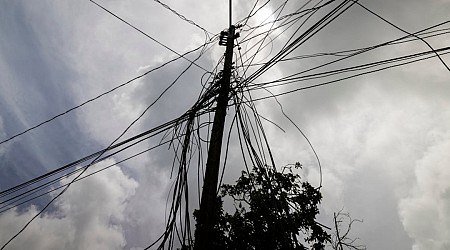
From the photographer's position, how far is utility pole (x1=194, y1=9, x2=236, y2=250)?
2.61 metres

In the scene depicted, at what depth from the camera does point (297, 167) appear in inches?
381

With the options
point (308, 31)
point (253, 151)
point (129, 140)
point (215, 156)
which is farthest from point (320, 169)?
point (129, 140)

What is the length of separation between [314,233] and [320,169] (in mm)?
6480

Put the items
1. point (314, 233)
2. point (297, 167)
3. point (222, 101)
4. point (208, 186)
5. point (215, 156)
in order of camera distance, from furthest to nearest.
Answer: point (297, 167), point (314, 233), point (222, 101), point (215, 156), point (208, 186)

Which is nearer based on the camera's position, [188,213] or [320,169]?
[188,213]

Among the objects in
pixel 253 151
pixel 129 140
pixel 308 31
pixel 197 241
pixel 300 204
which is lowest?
pixel 197 241

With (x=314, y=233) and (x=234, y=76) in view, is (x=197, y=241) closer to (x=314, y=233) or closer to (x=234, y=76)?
(x=234, y=76)

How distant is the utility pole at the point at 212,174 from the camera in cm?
261

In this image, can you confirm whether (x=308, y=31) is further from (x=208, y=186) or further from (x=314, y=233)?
(x=314, y=233)

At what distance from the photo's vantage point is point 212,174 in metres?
2.96

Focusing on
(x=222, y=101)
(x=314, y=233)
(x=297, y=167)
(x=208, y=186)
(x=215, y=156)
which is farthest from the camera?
(x=297, y=167)

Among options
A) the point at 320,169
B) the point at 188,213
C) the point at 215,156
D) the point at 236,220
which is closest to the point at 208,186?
the point at 215,156

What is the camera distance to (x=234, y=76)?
408cm

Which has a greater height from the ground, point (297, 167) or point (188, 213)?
point (297, 167)
